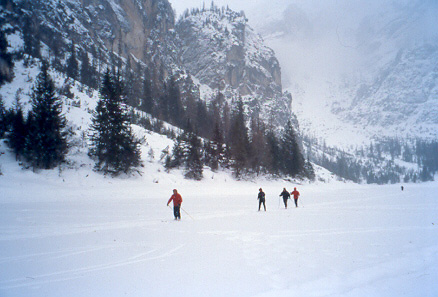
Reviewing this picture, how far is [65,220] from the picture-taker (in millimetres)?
10578

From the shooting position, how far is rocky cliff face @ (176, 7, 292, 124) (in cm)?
13788

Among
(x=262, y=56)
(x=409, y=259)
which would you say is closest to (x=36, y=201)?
(x=409, y=259)

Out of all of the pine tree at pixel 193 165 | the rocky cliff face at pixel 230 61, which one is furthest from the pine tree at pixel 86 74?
the rocky cliff face at pixel 230 61

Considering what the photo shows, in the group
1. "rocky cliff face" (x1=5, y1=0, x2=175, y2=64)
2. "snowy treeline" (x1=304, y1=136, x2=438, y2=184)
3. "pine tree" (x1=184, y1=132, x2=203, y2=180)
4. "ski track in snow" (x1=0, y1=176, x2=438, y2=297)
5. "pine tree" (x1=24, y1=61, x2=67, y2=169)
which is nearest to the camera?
"ski track in snow" (x1=0, y1=176, x2=438, y2=297)

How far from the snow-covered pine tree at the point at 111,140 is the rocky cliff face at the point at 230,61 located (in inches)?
4067

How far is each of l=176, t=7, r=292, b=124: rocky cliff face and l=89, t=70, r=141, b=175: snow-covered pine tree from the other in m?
103

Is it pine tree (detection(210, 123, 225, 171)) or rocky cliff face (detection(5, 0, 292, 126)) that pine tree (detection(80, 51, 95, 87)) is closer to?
rocky cliff face (detection(5, 0, 292, 126))

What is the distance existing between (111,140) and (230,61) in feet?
441

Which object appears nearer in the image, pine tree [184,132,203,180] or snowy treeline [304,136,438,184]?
pine tree [184,132,203,180]

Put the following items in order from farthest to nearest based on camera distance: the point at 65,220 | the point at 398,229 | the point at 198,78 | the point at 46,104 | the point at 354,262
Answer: the point at 198,78 → the point at 46,104 → the point at 65,220 → the point at 398,229 → the point at 354,262

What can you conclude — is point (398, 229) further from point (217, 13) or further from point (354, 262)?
point (217, 13)

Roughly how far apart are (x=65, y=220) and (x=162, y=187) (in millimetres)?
13966

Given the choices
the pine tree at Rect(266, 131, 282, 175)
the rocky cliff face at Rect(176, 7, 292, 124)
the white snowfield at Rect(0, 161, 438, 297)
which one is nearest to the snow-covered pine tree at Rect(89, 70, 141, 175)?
the white snowfield at Rect(0, 161, 438, 297)

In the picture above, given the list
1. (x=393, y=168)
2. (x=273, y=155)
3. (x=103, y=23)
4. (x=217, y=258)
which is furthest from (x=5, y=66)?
(x=393, y=168)
